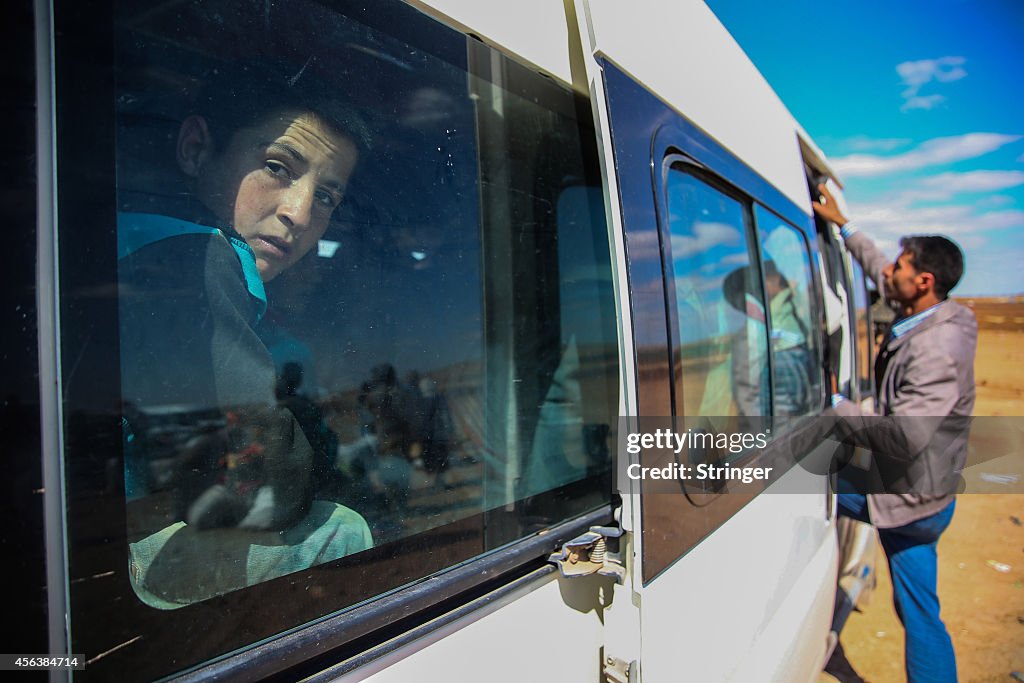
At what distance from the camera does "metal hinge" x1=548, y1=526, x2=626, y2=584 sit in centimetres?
126

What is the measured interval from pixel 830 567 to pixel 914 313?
1389 mm

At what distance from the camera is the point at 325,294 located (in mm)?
970

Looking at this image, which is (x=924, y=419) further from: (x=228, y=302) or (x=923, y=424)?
(x=228, y=302)

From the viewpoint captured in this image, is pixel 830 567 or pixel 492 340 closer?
pixel 492 340

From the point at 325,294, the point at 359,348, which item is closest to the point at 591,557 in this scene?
the point at 359,348

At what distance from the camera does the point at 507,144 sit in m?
1.30

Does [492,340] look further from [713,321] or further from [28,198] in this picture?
[713,321]

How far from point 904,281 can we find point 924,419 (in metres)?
0.78

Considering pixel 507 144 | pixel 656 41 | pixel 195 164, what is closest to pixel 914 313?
pixel 656 41

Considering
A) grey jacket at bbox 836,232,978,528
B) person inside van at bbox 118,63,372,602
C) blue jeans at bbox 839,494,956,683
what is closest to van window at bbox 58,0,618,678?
person inside van at bbox 118,63,372,602

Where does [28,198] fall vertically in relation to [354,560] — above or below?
above

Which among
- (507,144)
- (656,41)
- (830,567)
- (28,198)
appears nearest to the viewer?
(28,198)

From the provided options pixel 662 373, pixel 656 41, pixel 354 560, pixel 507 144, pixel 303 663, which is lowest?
pixel 303 663

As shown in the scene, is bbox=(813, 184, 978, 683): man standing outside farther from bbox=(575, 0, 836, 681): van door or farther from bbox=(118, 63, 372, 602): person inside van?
bbox=(118, 63, 372, 602): person inside van
